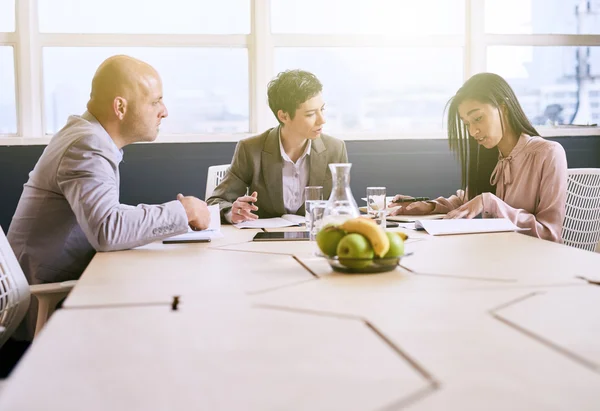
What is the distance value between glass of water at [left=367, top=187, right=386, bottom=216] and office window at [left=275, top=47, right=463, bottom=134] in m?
2.25

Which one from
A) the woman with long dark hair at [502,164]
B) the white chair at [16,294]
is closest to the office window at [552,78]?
the woman with long dark hair at [502,164]

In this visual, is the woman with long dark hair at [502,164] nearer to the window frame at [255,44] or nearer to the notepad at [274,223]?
the notepad at [274,223]

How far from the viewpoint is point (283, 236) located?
2.23m

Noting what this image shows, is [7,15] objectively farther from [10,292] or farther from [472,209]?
[472,209]

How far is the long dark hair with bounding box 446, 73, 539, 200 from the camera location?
272 centimetres

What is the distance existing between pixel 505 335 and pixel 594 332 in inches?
5.7

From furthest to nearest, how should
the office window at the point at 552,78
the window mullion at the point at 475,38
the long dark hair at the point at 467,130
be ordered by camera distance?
1. the office window at the point at 552,78
2. the window mullion at the point at 475,38
3. the long dark hair at the point at 467,130

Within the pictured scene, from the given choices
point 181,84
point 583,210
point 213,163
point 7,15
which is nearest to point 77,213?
point 583,210

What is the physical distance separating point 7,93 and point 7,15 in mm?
485

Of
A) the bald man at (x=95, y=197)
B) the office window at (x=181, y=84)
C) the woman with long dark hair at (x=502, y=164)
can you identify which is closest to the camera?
the bald man at (x=95, y=197)

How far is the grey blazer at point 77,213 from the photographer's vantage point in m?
1.97

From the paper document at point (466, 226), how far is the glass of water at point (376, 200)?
156mm

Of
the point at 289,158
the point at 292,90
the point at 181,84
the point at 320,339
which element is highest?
the point at 181,84

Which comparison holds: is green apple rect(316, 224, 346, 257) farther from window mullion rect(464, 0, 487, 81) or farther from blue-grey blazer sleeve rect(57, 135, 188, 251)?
window mullion rect(464, 0, 487, 81)
